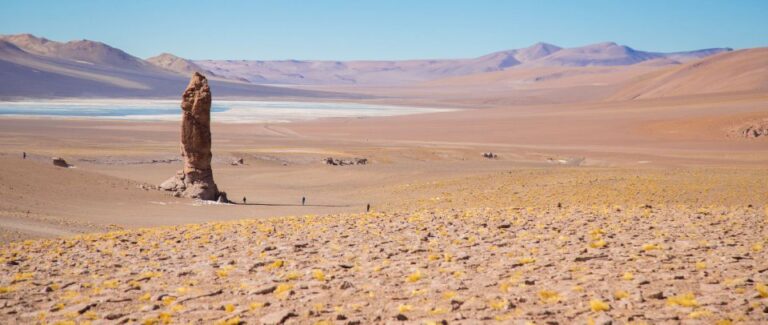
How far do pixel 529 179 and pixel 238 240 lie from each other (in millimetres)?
15322

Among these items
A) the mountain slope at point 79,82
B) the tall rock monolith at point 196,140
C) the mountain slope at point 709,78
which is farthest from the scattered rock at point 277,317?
the mountain slope at point 79,82

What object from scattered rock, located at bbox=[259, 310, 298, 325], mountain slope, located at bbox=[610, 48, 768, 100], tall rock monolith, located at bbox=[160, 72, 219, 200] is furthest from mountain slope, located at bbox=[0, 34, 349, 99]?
scattered rock, located at bbox=[259, 310, 298, 325]

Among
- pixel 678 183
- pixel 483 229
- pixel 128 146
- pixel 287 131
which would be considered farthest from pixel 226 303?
pixel 287 131

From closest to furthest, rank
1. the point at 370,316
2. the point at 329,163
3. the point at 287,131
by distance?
the point at 370,316, the point at 329,163, the point at 287,131

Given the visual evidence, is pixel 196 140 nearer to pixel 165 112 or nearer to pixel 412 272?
pixel 412 272

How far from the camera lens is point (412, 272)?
31.1 feet

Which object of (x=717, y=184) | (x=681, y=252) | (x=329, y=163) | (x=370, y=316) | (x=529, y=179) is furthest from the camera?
(x=329, y=163)

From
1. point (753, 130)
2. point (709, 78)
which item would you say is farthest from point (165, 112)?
point (709, 78)

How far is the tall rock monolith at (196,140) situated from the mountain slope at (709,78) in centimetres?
8927

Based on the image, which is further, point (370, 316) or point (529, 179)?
point (529, 179)

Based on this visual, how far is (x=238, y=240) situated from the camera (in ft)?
42.0

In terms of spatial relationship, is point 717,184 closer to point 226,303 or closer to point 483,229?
point 483,229

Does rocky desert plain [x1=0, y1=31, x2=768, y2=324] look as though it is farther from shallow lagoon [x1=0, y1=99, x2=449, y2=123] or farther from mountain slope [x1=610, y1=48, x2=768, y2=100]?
mountain slope [x1=610, y1=48, x2=768, y2=100]

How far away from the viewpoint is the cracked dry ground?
7.61m
